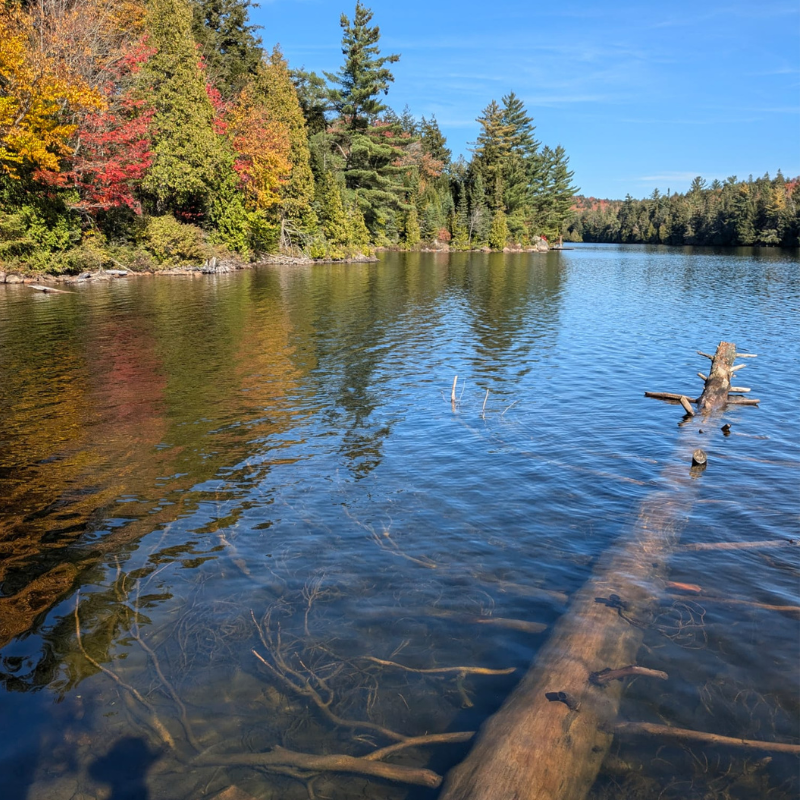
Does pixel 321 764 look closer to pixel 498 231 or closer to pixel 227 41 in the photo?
pixel 227 41

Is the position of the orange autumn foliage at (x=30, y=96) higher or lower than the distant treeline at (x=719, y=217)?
lower

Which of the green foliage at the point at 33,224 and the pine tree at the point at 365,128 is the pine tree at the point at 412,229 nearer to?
the pine tree at the point at 365,128

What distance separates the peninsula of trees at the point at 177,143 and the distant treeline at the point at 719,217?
78.7 metres

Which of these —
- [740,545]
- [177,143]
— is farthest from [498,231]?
[740,545]

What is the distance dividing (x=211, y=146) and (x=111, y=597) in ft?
142

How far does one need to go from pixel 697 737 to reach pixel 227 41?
75.5 metres

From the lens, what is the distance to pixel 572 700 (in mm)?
4172

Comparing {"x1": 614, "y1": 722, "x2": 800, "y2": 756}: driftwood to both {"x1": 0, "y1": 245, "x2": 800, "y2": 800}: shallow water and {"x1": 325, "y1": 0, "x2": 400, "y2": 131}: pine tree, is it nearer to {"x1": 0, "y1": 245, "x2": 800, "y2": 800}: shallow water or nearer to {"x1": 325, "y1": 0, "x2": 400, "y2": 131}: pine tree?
{"x1": 0, "y1": 245, "x2": 800, "y2": 800}: shallow water

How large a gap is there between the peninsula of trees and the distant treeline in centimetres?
7867

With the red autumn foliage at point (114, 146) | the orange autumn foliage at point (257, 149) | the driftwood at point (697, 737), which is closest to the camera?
the driftwood at point (697, 737)

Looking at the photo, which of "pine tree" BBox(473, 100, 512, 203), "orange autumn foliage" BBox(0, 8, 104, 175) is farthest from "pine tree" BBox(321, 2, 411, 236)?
"orange autumn foliage" BBox(0, 8, 104, 175)

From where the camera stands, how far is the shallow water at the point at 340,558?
13.2 ft

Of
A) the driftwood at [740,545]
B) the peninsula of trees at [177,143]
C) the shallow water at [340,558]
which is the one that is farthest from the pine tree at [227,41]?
the driftwood at [740,545]

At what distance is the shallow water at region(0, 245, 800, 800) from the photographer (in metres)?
4.02
